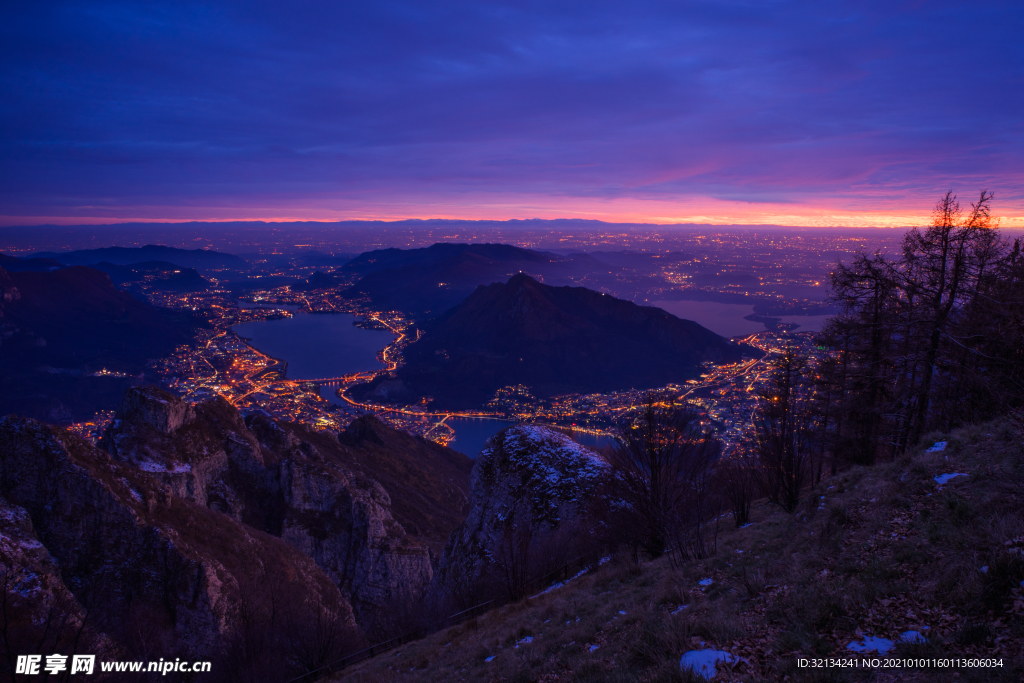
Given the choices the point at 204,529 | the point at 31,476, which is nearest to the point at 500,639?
the point at 204,529

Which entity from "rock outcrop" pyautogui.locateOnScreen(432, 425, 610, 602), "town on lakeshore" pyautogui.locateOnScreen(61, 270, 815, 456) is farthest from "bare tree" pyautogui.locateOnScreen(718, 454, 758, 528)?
"town on lakeshore" pyautogui.locateOnScreen(61, 270, 815, 456)

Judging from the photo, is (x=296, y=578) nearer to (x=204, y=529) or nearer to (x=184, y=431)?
(x=204, y=529)

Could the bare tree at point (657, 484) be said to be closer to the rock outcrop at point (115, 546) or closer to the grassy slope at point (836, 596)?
the grassy slope at point (836, 596)

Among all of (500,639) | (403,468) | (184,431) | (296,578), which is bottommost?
(403,468)

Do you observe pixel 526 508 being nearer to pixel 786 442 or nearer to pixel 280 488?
pixel 786 442

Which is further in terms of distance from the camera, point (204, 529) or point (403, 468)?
point (403, 468)

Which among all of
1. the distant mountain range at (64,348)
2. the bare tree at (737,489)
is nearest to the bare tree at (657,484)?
the bare tree at (737,489)
